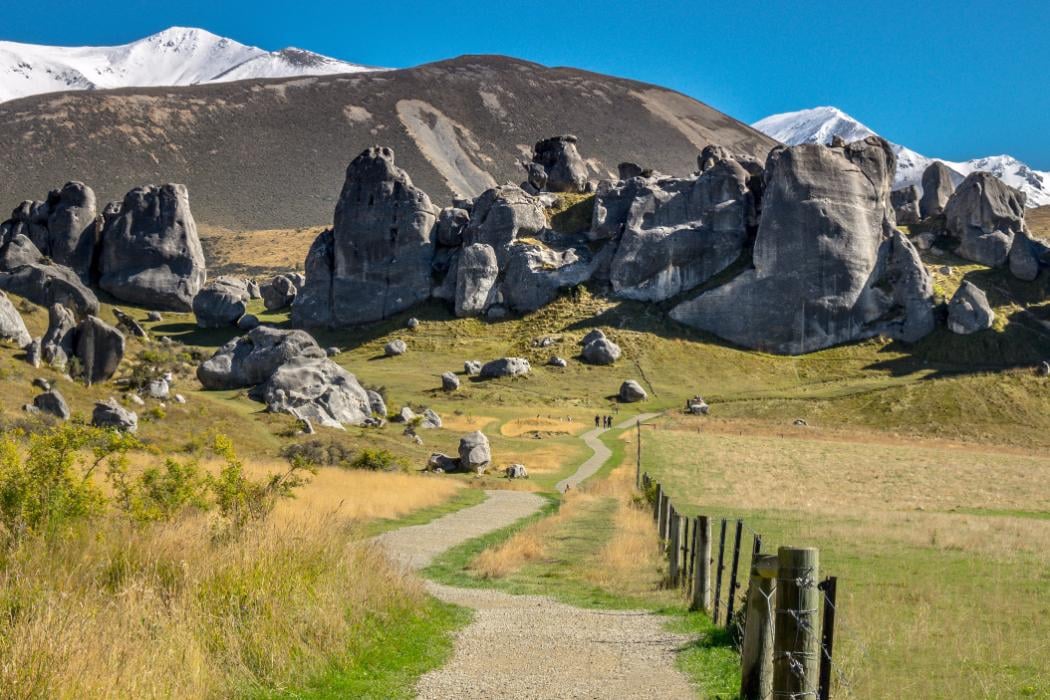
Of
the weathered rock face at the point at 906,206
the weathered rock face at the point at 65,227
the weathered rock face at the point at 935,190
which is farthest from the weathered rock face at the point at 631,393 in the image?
the weathered rock face at the point at 935,190

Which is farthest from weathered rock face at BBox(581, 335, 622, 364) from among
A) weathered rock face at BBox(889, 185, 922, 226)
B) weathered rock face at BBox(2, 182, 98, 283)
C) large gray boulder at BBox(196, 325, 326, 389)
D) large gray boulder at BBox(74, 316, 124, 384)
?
weathered rock face at BBox(2, 182, 98, 283)

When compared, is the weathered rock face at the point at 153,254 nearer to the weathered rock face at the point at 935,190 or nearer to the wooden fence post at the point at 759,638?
the weathered rock face at the point at 935,190

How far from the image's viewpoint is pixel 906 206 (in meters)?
136

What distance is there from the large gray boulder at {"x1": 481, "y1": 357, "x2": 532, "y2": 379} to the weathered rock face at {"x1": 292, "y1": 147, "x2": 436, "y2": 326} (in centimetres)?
2948

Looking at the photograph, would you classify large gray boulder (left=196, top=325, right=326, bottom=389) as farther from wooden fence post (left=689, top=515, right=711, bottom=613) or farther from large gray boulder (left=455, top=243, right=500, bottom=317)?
wooden fence post (left=689, top=515, right=711, bottom=613)

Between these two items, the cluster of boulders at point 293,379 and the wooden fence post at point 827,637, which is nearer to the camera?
the wooden fence post at point 827,637

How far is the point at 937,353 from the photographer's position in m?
96.3

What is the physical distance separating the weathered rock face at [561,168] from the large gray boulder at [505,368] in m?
63.1

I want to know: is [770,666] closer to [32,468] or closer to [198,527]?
[198,527]

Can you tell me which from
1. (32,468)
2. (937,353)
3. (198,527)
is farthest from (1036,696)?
(937,353)

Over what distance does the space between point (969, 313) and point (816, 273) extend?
15.6 meters

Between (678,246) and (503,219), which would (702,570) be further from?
(503,219)

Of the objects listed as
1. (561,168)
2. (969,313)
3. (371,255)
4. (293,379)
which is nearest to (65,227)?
(371,255)

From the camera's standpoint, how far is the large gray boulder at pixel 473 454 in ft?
155
